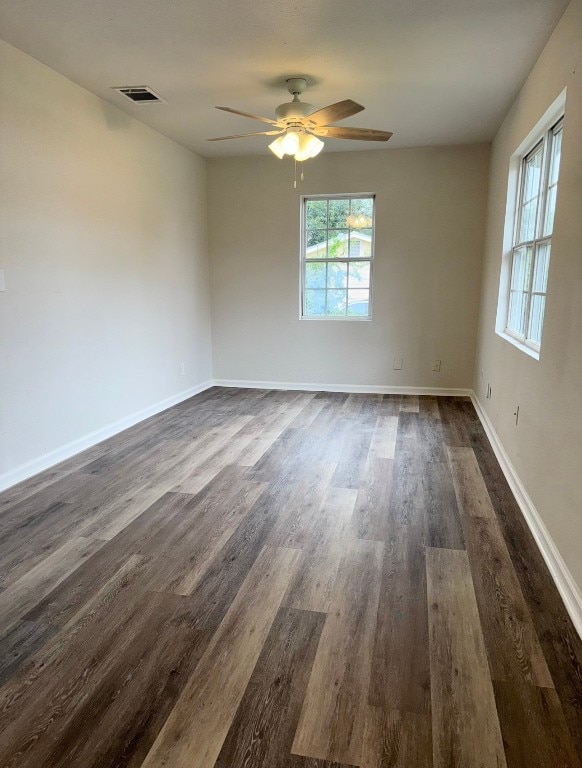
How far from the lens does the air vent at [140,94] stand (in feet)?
11.6

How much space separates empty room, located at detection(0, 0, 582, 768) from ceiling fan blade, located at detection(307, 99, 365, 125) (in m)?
0.03

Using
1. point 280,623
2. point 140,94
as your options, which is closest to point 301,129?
point 140,94

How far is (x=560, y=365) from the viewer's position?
2258 mm

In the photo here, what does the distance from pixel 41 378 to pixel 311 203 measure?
3587 millimetres

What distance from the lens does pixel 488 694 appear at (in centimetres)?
151

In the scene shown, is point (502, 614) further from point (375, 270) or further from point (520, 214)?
point (375, 270)

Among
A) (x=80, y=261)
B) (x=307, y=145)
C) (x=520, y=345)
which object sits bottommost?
(x=520, y=345)

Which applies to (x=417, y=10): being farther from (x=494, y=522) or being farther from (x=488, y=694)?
(x=488, y=694)

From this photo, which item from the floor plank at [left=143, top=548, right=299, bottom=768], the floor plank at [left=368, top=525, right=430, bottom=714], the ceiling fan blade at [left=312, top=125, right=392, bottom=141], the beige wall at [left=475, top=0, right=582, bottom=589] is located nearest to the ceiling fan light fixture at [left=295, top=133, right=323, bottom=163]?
the ceiling fan blade at [left=312, top=125, right=392, bottom=141]

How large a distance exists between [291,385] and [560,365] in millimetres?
3862

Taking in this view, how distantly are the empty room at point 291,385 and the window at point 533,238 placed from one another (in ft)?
0.12

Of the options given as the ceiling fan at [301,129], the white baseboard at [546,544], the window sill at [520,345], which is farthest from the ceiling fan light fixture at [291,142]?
the white baseboard at [546,544]

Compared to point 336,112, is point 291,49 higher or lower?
higher

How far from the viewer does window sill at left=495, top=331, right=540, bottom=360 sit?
281 cm
